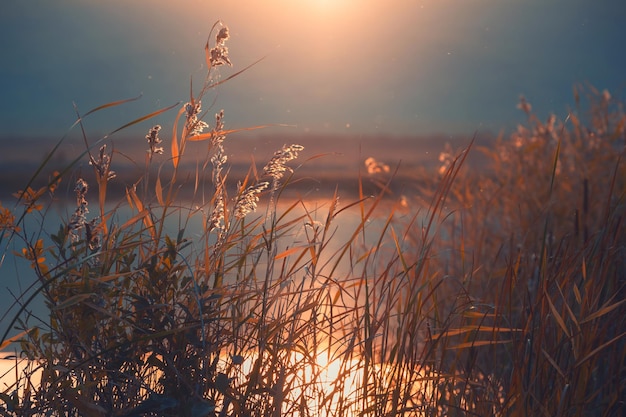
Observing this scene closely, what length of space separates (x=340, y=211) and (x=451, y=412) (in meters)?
0.51

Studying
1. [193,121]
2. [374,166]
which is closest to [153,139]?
[193,121]

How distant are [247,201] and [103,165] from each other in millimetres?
265

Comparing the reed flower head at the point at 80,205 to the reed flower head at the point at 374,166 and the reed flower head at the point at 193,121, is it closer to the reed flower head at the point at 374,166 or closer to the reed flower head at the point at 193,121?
the reed flower head at the point at 193,121

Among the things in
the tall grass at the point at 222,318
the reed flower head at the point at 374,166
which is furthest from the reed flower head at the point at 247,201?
the reed flower head at the point at 374,166

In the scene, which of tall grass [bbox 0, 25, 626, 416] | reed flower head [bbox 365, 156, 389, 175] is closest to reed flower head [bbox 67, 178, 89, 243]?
tall grass [bbox 0, 25, 626, 416]

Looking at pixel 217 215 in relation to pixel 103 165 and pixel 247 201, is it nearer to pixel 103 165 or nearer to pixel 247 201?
pixel 247 201

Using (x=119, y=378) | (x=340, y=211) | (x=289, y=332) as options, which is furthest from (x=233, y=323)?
(x=340, y=211)

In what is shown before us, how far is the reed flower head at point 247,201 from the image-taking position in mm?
1268

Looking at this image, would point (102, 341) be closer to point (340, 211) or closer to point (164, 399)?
point (164, 399)

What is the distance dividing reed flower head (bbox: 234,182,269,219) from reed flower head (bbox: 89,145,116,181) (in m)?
0.23

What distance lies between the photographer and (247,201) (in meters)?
1.28

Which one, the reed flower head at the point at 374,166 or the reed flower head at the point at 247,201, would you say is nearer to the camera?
the reed flower head at the point at 247,201

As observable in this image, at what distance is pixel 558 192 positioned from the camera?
365 cm

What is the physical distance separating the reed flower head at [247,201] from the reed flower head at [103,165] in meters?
0.23
